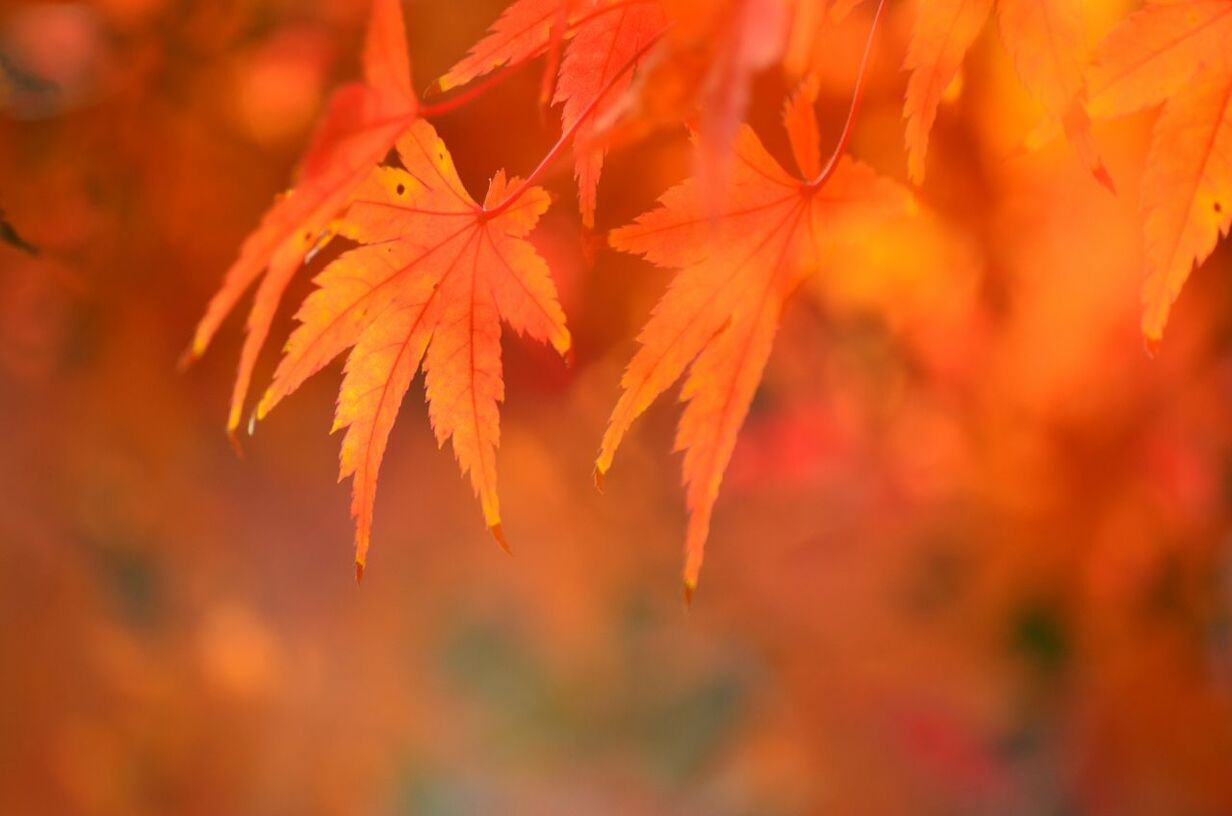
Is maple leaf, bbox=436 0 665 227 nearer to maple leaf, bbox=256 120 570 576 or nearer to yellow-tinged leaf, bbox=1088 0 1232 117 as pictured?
maple leaf, bbox=256 120 570 576

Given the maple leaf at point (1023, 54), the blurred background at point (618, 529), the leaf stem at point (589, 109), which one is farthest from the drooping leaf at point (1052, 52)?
the blurred background at point (618, 529)

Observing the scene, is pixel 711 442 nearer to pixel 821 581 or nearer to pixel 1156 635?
pixel 821 581

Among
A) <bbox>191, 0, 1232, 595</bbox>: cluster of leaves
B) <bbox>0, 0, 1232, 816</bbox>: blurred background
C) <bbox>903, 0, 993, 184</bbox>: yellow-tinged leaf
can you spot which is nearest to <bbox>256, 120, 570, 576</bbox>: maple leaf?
<bbox>191, 0, 1232, 595</bbox>: cluster of leaves

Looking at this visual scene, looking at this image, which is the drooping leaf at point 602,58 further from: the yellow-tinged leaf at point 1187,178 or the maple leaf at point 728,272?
the yellow-tinged leaf at point 1187,178

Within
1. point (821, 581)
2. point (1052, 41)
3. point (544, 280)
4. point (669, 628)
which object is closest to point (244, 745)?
point (669, 628)

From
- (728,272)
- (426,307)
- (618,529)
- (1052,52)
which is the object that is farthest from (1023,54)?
(618,529)

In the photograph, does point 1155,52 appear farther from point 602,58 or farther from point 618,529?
point 618,529
